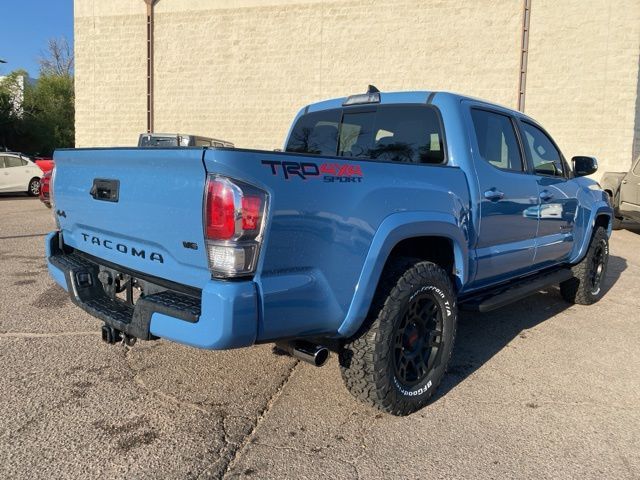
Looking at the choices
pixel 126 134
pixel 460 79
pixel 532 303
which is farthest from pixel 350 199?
pixel 126 134

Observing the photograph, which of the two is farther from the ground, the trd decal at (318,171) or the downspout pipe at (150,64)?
the downspout pipe at (150,64)

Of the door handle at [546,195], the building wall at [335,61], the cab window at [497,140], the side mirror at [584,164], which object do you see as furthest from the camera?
the building wall at [335,61]

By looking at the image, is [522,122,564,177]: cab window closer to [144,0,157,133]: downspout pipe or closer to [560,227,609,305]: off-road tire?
[560,227,609,305]: off-road tire

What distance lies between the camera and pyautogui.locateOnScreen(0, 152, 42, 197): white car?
17.2 m

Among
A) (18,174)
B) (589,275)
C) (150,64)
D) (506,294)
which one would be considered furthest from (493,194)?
(150,64)

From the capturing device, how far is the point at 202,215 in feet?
7.77

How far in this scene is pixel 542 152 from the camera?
4891 millimetres

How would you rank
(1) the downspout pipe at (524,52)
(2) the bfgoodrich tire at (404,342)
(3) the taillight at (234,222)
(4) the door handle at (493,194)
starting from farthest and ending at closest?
(1) the downspout pipe at (524,52), (4) the door handle at (493,194), (2) the bfgoodrich tire at (404,342), (3) the taillight at (234,222)

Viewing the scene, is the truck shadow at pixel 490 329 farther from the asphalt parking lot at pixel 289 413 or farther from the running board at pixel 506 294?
the running board at pixel 506 294

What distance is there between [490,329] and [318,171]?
3.19m

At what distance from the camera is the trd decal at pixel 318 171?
2.39 metres

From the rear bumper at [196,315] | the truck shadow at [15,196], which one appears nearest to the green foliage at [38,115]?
the truck shadow at [15,196]

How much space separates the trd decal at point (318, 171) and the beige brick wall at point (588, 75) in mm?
15586

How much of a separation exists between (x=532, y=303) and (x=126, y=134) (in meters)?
19.5
